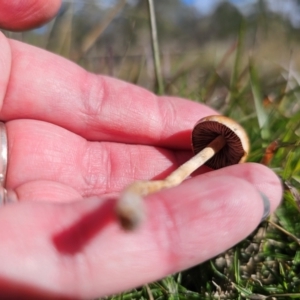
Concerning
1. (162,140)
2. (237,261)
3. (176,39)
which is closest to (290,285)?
(237,261)

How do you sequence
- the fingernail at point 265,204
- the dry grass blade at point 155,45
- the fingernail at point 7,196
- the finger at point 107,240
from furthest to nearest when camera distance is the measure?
the dry grass blade at point 155,45, the fingernail at point 7,196, the fingernail at point 265,204, the finger at point 107,240

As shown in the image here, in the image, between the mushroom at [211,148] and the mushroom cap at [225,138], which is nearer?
the mushroom at [211,148]

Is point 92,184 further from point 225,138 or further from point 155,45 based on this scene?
point 155,45

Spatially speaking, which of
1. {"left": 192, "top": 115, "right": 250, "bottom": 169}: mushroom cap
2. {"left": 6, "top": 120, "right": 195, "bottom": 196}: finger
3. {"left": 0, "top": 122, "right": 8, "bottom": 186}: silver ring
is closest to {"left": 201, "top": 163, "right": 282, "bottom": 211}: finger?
{"left": 192, "top": 115, "right": 250, "bottom": 169}: mushroom cap

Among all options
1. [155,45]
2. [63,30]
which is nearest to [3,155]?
[155,45]

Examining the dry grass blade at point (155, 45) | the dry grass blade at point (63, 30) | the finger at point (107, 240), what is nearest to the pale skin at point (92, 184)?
the finger at point (107, 240)

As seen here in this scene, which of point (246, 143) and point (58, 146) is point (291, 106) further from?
point (58, 146)

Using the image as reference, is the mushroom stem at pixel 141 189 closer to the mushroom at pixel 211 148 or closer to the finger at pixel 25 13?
the mushroom at pixel 211 148

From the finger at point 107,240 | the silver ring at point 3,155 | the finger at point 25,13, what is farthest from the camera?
the finger at point 25,13
